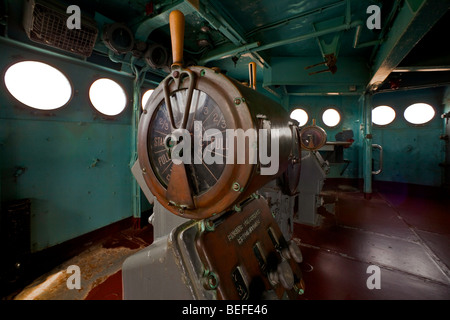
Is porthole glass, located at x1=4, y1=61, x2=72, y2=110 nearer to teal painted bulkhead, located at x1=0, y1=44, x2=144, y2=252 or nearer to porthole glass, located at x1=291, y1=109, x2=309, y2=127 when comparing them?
teal painted bulkhead, located at x1=0, y1=44, x2=144, y2=252

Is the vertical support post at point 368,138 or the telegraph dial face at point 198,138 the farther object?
the vertical support post at point 368,138

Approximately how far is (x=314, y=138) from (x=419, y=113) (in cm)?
441

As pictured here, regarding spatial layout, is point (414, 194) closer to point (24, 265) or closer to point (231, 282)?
point (231, 282)

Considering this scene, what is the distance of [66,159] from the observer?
2.64 m

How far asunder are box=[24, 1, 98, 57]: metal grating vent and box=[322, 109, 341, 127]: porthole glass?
649 centimetres

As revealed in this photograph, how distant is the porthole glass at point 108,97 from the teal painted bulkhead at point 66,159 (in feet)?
0.28

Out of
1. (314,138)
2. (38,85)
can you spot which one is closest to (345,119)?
(314,138)

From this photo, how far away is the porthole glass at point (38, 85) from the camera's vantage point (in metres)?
2.26

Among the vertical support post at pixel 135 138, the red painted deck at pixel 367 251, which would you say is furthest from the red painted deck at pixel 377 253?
the vertical support post at pixel 135 138

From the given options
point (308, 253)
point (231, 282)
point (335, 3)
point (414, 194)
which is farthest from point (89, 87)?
point (414, 194)

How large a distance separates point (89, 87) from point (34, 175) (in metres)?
1.40

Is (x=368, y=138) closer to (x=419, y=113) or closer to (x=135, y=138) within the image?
(x=419, y=113)

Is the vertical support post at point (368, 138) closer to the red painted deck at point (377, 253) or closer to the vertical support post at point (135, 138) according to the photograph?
the red painted deck at point (377, 253)
